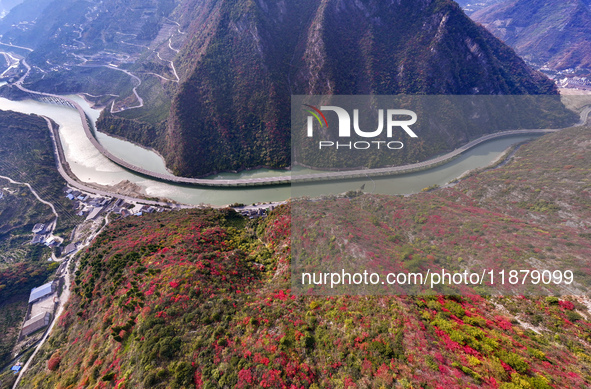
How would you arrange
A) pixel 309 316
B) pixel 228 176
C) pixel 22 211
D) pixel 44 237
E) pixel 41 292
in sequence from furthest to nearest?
pixel 228 176, pixel 22 211, pixel 44 237, pixel 41 292, pixel 309 316

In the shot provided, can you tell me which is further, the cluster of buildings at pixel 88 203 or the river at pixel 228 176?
the river at pixel 228 176

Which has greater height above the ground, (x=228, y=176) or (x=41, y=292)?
(x=228, y=176)

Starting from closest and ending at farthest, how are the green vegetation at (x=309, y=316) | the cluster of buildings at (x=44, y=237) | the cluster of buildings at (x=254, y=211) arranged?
1. the green vegetation at (x=309, y=316)
2. the cluster of buildings at (x=44, y=237)
3. the cluster of buildings at (x=254, y=211)

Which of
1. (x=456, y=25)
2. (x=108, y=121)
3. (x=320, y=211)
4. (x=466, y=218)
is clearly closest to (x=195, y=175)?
(x=320, y=211)

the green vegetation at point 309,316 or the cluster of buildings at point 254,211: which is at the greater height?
the cluster of buildings at point 254,211

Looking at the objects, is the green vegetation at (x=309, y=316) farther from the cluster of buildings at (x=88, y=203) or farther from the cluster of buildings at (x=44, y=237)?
the cluster of buildings at (x=88, y=203)

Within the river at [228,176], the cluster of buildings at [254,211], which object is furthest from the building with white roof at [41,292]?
the cluster of buildings at [254,211]

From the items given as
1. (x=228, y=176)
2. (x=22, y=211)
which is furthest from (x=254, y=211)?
(x=22, y=211)

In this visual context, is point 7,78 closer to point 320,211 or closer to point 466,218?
point 320,211

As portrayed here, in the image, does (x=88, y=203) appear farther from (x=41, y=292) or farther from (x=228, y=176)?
(x=228, y=176)
